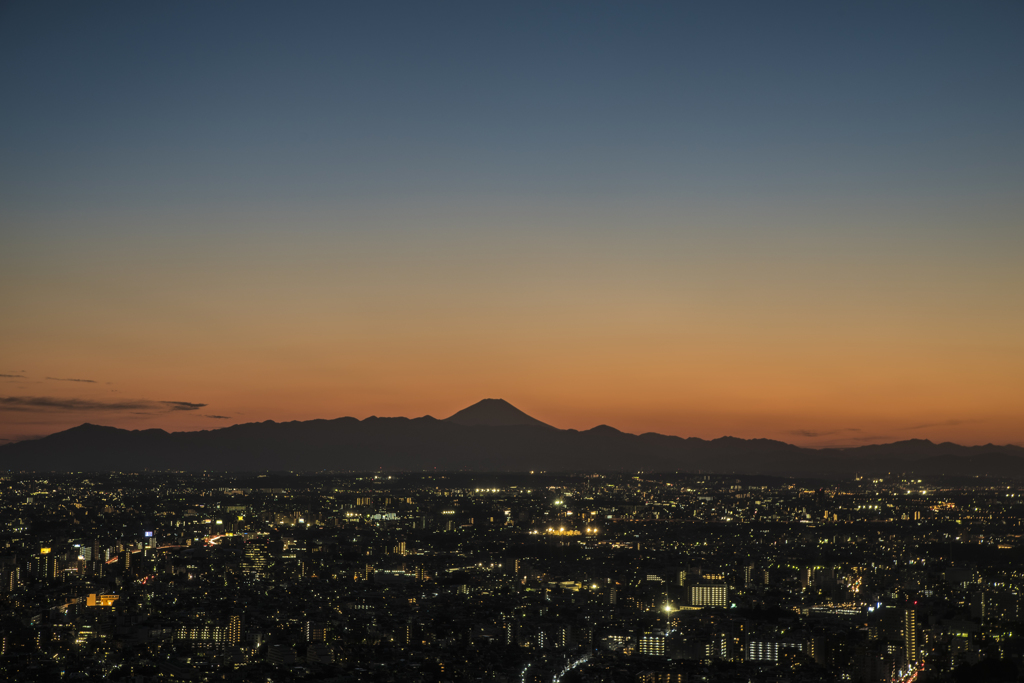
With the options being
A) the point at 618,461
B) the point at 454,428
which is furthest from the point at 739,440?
the point at 454,428

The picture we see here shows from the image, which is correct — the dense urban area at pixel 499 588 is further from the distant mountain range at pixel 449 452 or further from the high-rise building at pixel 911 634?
the distant mountain range at pixel 449 452

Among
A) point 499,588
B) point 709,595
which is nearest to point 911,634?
point 709,595

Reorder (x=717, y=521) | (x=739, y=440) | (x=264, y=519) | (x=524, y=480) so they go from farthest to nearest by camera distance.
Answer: (x=739, y=440) < (x=524, y=480) < (x=717, y=521) < (x=264, y=519)

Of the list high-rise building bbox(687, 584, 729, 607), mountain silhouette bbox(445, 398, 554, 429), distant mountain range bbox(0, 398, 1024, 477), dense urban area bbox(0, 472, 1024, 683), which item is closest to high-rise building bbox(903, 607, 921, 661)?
dense urban area bbox(0, 472, 1024, 683)

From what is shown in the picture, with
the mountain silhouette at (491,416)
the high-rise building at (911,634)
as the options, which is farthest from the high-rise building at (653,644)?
the mountain silhouette at (491,416)

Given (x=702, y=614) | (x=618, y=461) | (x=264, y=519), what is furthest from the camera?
(x=618, y=461)

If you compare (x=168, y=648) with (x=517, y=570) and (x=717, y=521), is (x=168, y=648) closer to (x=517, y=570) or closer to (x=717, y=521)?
(x=517, y=570)
